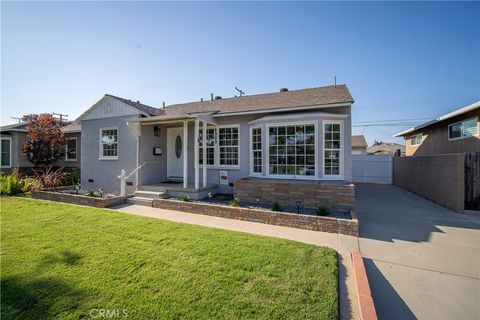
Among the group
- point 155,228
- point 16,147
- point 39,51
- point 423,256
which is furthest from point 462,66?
point 16,147

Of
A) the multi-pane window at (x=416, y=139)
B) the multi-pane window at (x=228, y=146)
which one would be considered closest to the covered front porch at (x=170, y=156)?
the multi-pane window at (x=228, y=146)

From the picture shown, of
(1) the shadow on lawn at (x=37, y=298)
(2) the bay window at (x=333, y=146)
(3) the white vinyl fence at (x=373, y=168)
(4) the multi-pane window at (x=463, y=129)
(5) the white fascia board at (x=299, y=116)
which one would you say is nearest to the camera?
(1) the shadow on lawn at (x=37, y=298)

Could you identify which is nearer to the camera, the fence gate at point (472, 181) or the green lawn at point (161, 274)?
the green lawn at point (161, 274)

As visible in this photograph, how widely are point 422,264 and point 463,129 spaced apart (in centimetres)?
1148

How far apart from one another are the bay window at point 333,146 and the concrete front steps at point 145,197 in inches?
268

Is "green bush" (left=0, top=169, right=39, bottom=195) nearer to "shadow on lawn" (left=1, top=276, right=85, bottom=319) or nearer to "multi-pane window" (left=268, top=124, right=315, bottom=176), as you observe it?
"shadow on lawn" (left=1, top=276, right=85, bottom=319)

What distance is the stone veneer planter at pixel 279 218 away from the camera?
5.68 m

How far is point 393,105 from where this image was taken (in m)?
43.0

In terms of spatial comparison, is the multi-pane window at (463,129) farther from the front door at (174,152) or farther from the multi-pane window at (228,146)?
the front door at (174,152)

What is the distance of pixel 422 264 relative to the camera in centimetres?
419

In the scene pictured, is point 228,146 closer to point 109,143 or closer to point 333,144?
point 333,144

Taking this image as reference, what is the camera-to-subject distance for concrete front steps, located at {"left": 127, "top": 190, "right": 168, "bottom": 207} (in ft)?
28.5

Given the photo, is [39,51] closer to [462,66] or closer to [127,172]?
[127,172]

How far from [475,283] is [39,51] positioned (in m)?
14.2
